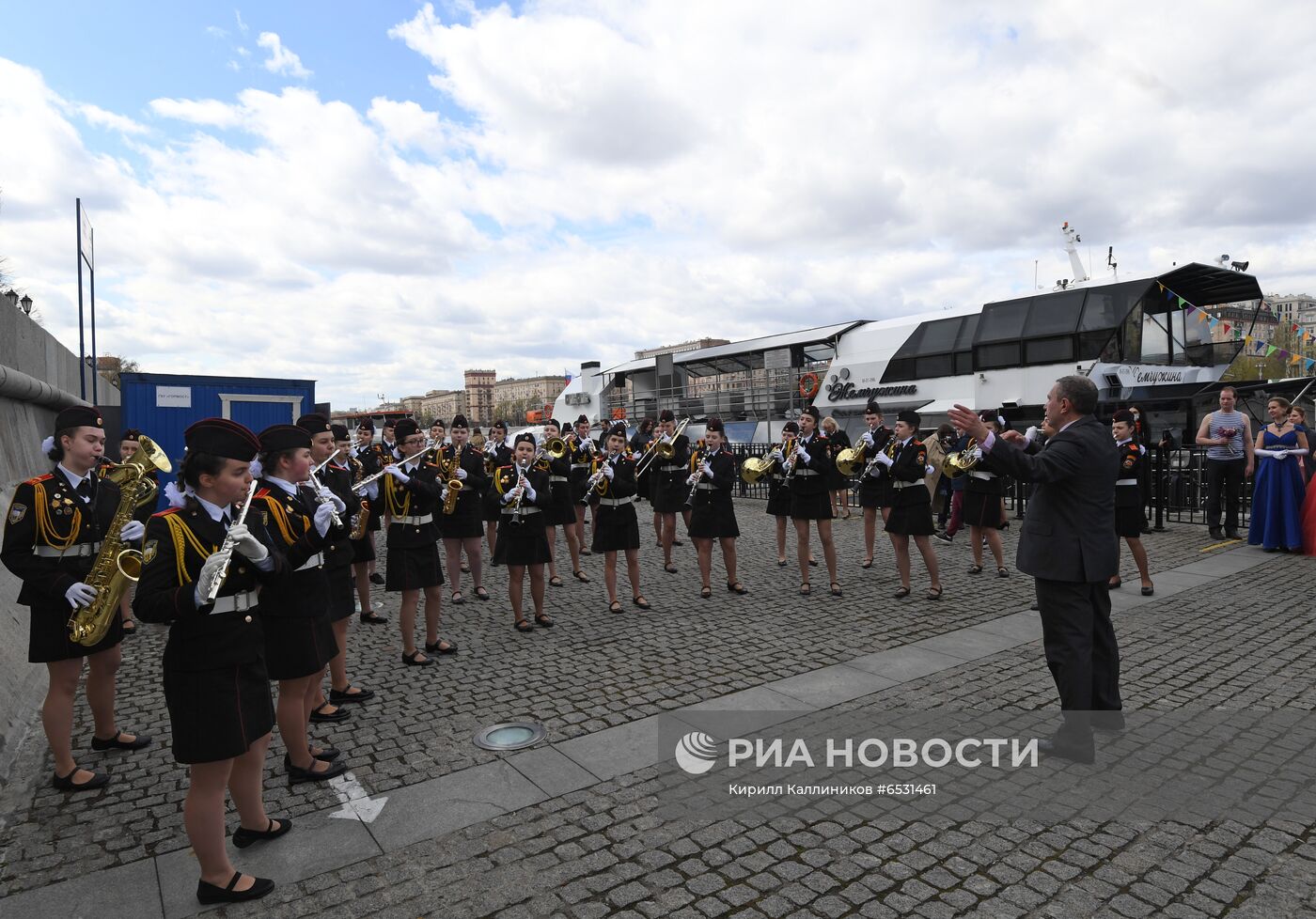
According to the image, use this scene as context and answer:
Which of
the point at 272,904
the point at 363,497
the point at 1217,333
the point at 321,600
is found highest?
the point at 1217,333

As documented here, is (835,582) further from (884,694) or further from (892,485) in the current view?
(884,694)

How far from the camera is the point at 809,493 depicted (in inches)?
364

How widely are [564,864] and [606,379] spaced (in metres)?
29.7

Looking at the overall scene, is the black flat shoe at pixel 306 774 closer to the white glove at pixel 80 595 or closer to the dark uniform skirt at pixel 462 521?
the white glove at pixel 80 595

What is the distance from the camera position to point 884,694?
5.61 m

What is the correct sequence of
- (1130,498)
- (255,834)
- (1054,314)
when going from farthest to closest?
1. (1054,314)
2. (1130,498)
3. (255,834)

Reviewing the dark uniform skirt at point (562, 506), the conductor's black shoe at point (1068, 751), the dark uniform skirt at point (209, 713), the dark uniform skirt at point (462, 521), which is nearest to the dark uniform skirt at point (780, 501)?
the dark uniform skirt at point (562, 506)

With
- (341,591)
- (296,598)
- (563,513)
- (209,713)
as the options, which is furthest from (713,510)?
(209,713)

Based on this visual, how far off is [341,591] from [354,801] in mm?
1772

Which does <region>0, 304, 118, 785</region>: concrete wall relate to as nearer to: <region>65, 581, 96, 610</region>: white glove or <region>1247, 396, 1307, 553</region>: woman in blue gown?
<region>65, 581, 96, 610</region>: white glove

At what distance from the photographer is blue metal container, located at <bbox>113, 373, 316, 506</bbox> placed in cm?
1415

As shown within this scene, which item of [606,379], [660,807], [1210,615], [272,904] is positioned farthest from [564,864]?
[606,379]

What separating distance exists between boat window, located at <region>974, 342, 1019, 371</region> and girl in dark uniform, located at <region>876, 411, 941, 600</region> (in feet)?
36.6

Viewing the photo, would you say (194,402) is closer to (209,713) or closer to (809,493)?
(809,493)
